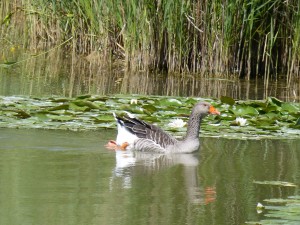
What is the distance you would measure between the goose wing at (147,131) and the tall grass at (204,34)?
17.3 feet

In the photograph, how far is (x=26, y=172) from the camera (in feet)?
22.9

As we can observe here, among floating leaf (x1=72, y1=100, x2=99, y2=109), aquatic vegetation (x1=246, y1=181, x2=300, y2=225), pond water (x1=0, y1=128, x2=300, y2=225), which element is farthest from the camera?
floating leaf (x1=72, y1=100, x2=99, y2=109)

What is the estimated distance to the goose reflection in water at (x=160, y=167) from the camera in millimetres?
6488

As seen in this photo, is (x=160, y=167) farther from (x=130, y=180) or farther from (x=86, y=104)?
(x=86, y=104)

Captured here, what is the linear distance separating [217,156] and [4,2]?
11856 millimetres

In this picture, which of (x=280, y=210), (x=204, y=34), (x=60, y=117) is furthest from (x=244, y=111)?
(x=204, y=34)

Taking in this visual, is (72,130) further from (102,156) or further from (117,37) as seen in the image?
(117,37)

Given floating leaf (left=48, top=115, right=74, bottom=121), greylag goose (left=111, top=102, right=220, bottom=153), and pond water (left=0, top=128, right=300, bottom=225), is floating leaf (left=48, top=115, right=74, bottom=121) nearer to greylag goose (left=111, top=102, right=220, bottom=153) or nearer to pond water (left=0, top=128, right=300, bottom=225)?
pond water (left=0, top=128, right=300, bottom=225)

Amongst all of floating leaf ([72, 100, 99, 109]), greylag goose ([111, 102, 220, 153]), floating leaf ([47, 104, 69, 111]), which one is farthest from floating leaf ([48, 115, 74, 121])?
greylag goose ([111, 102, 220, 153])

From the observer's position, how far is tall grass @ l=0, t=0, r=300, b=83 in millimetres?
13883

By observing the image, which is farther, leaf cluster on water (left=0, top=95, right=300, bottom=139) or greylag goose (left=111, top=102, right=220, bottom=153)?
leaf cluster on water (left=0, top=95, right=300, bottom=139)

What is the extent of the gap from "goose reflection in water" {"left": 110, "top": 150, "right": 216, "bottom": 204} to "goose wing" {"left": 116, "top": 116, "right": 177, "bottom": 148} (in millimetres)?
133

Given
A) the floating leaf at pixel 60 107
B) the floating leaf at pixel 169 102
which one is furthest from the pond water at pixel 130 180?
the floating leaf at pixel 169 102

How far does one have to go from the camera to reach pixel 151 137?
829 centimetres
